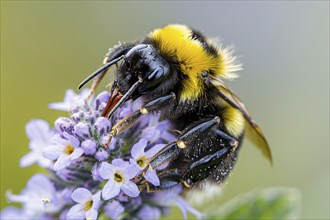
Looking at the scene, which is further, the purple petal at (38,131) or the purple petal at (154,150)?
the purple petal at (38,131)

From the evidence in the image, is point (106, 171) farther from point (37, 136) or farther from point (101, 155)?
point (37, 136)

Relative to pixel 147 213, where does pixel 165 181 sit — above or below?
above

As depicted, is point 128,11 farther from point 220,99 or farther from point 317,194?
point 220,99

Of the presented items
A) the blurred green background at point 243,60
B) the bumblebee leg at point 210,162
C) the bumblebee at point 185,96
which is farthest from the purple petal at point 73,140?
the blurred green background at point 243,60

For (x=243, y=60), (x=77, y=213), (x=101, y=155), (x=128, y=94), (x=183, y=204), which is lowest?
(x=243, y=60)

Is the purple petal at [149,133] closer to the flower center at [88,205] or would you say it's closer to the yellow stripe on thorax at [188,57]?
the yellow stripe on thorax at [188,57]

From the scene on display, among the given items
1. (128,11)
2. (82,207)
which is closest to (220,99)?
(82,207)

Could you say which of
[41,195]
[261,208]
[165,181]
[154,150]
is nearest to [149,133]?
[154,150]
